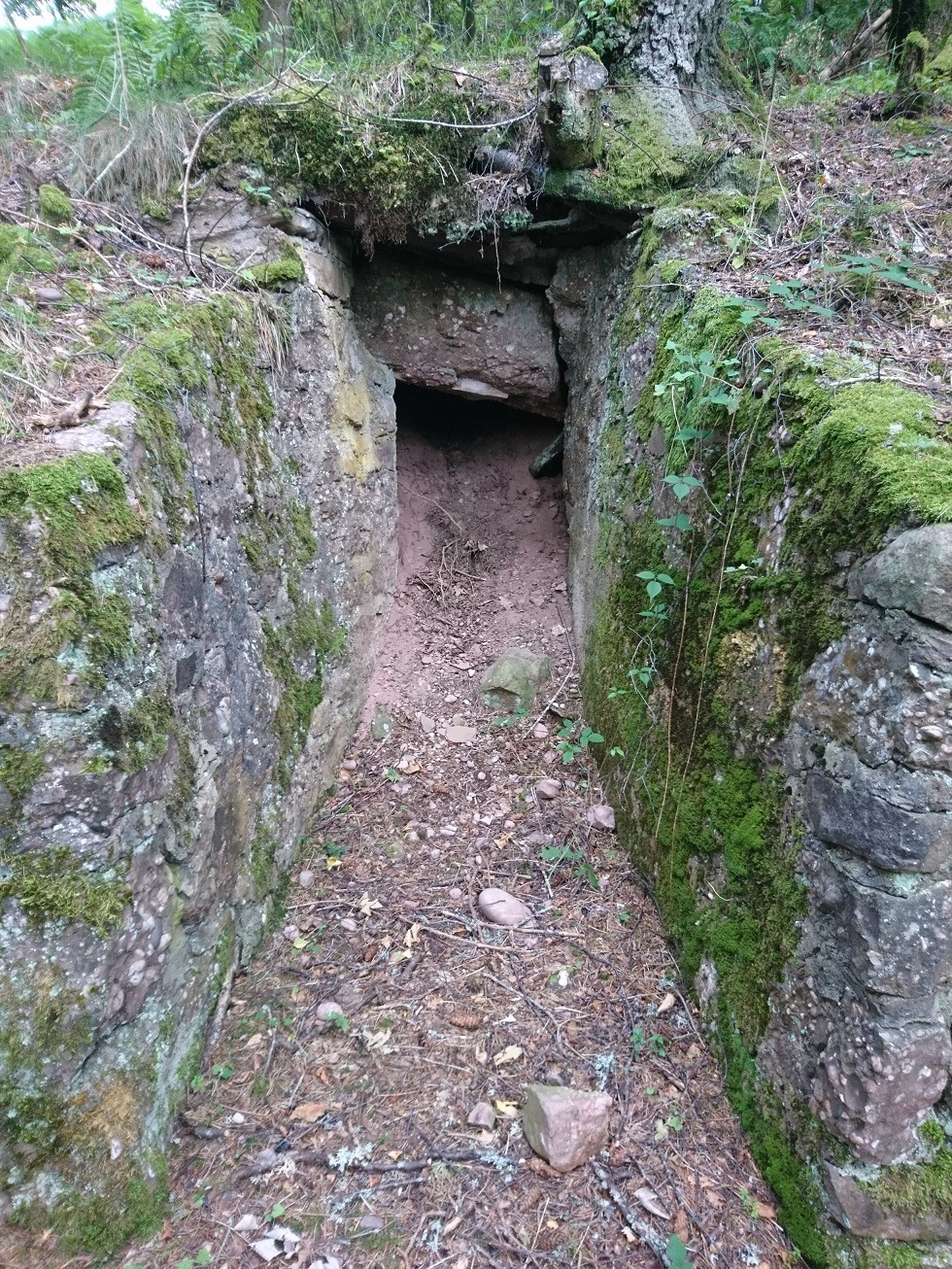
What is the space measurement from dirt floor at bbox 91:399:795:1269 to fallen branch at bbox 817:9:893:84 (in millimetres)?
5041

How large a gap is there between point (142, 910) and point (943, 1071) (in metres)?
2.36

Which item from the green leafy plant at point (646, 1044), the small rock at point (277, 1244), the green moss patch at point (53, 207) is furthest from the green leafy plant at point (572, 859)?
the green moss patch at point (53, 207)

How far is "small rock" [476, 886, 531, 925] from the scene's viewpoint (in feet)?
9.79

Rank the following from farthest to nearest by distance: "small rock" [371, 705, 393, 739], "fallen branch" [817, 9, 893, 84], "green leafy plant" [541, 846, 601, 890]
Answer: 1. "fallen branch" [817, 9, 893, 84]
2. "small rock" [371, 705, 393, 739]
3. "green leafy plant" [541, 846, 601, 890]

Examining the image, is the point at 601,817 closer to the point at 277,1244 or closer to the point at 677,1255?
the point at 677,1255

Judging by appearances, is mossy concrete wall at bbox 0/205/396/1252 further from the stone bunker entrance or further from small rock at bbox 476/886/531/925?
the stone bunker entrance

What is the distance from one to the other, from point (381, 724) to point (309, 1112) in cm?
215

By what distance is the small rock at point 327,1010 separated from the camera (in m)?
2.65

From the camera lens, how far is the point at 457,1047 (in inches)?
98.4

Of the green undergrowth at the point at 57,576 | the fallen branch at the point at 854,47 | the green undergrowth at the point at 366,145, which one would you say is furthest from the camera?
the fallen branch at the point at 854,47

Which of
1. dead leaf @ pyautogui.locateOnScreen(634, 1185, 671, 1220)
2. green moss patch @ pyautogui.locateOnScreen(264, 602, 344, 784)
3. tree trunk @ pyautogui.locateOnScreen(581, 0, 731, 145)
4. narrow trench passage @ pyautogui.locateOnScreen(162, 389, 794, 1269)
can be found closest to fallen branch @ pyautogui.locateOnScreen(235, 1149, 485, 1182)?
narrow trench passage @ pyautogui.locateOnScreen(162, 389, 794, 1269)

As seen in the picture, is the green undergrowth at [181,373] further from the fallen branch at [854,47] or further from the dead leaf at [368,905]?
the fallen branch at [854,47]

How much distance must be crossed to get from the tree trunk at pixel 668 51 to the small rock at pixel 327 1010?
15.2 ft

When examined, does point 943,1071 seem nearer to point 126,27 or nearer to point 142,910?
point 142,910
